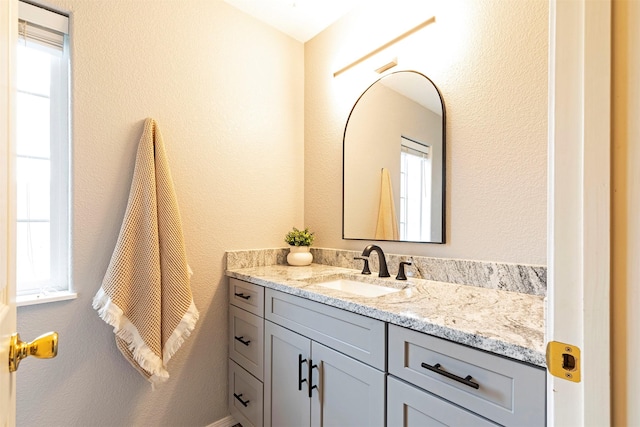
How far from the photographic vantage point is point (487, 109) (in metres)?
1.29

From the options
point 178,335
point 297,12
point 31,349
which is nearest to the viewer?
point 31,349

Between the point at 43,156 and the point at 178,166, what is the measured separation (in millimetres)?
518

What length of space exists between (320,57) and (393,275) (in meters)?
1.47

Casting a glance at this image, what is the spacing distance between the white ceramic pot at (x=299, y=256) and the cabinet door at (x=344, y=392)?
70 cm

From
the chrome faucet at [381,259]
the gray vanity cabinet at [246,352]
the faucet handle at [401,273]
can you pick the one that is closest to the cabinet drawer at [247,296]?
the gray vanity cabinet at [246,352]

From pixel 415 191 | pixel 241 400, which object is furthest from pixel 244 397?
pixel 415 191

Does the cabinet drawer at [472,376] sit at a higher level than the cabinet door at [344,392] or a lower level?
higher

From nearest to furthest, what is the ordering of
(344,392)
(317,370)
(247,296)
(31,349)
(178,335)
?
(31,349), (344,392), (317,370), (178,335), (247,296)

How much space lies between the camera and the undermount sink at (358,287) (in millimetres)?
1466

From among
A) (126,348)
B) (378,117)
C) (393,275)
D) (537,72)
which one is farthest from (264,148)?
(537,72)

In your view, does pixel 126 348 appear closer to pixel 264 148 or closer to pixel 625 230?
pixel 264 148

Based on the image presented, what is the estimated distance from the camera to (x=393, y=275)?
1587mm

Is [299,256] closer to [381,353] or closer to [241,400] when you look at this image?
[241,400]

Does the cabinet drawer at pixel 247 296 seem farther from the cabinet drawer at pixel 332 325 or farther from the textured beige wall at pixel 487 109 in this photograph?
the textured beige wall at pixel 487 109
